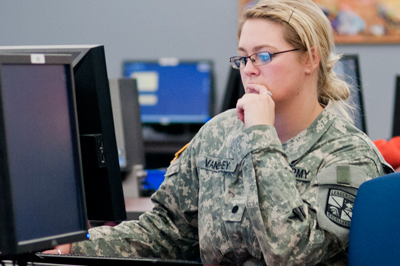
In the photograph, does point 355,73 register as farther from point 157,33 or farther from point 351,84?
point 157,33

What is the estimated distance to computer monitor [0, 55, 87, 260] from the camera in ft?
2.48

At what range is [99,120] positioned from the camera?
3.51ft

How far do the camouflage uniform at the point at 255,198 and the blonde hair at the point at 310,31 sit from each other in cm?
8

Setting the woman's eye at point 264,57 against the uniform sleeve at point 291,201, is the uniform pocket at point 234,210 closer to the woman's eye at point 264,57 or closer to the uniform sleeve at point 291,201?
the uniform sleeve at point 291,201

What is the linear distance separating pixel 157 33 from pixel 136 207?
2.83m

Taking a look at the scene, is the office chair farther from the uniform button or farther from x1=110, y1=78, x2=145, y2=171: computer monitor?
x1=110, y1=78, x2=145, y2=171: computer monitor

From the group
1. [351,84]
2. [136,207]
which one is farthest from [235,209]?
[351,84]

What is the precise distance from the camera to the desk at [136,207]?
188cm

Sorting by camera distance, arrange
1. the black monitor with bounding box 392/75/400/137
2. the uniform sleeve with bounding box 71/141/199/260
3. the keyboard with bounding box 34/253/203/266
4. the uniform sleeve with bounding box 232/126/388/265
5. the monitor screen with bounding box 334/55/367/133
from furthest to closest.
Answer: the black monitor with bounding box 392/75/400/137
the monitor screen with bounding box 334/55/367/133
the uniform sleeve with bounding box 71/141/199/260
the uniform sleeve with bounding box 232/126/388/265
the keyboard with bounding box 34/253/203/266

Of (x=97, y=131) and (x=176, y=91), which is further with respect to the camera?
(x=176, y=91)

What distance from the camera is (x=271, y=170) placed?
1.10m

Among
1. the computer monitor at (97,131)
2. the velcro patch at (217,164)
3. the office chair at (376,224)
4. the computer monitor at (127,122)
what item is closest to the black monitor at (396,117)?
the computer monitor at (127,122)

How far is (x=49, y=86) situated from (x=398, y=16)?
4.05 m

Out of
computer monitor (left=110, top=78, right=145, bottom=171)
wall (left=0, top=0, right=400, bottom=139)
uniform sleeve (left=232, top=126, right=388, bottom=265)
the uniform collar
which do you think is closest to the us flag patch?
uniform sleeve (left=232, top=126, right=388, bottom=265)
